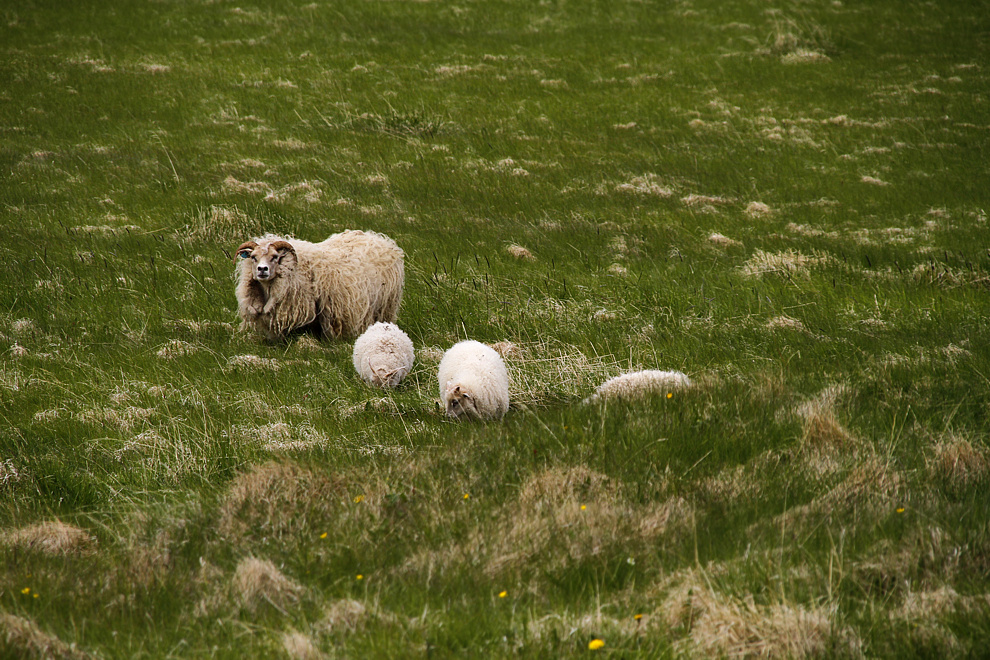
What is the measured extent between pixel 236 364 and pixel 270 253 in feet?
4.52

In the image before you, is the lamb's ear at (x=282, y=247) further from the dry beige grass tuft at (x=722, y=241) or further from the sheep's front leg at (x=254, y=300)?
the dry beige grass tuft at (x=722, y=241)

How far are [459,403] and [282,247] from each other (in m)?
3.28

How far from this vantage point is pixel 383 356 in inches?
269

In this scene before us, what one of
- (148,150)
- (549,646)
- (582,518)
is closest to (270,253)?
(582,518)

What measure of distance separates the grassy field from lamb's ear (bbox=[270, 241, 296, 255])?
3.33 ft

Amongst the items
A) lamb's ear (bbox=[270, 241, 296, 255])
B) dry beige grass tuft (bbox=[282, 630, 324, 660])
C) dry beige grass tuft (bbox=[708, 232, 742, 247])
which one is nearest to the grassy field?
dry beige grass tuft (bbox=[282, 630, 324, 660])

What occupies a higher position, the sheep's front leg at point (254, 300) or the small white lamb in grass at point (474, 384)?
the small white lamb in grass at point (474, 384)

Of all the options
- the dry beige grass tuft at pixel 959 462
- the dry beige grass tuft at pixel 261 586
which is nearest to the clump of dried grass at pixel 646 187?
the dry beige grass tuft at pixel 959 462

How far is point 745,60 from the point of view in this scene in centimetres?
2636

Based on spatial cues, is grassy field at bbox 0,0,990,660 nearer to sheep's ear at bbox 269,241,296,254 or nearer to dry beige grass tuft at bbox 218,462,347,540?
dry beige grass tuft at bbox 218,462,347,540

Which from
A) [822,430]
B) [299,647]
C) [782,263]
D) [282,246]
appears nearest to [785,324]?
[782,263]

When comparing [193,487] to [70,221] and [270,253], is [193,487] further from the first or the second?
[70,221]

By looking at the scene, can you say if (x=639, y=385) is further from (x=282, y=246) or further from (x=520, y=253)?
(x=520, y=253)

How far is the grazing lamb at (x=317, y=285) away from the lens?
8023 mm
